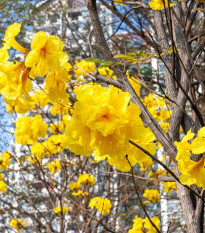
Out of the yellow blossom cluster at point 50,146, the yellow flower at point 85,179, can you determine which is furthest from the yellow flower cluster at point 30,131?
the yellow flower at point 85,179

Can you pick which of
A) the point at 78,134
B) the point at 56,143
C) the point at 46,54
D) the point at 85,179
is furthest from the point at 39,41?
the point at 85,179

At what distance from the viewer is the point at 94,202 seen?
9.77 ft

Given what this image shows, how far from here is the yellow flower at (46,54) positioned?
2.62 feet

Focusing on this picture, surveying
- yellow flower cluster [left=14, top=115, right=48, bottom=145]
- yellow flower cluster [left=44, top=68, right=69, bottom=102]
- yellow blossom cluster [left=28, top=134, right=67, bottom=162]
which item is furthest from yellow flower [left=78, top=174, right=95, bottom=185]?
yellow flower cluster [left=44, top=68, right=69, bottom=102]

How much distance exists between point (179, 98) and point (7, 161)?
2.32m

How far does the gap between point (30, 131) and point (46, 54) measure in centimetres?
142

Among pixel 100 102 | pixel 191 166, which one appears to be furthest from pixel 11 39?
pixel 191 166

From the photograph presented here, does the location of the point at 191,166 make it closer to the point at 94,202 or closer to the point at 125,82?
the point at 125,82

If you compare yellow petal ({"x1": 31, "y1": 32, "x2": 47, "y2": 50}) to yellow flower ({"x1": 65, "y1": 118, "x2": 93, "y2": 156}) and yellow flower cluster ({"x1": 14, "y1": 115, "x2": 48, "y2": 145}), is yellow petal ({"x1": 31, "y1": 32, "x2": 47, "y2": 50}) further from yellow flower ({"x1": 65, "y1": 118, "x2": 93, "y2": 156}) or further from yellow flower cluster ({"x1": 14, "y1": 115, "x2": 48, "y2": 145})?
yellow flower cluster ({"x1": 14, "y1": 115, "x2": 48, "y2": 145})

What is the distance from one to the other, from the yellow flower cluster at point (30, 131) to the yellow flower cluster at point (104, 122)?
1419mm

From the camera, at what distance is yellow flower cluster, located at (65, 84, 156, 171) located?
2.23 ft

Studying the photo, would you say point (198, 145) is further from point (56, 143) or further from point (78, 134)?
point (56, 143)

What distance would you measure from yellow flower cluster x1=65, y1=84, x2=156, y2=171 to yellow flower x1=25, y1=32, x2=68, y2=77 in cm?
14

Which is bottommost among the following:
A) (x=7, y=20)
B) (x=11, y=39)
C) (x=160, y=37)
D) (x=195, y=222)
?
(x=195, y=222)
